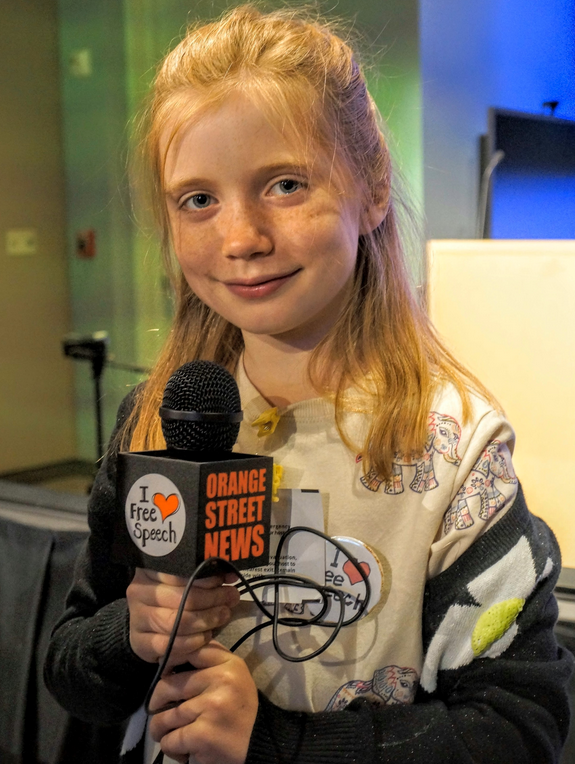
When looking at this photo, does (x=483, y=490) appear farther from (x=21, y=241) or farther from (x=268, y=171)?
(x=21, y=241)

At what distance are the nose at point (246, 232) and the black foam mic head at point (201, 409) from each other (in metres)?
0.11

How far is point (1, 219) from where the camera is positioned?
4.12 metres

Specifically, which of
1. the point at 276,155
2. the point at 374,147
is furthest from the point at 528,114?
the point at 276,155

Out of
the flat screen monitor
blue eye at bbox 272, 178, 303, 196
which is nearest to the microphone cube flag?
blue eye at bbox 272, 178, 303, 196

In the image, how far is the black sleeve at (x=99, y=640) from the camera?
0.77 meters

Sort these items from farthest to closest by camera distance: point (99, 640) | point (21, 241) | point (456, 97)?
point (21, 241) < point (456, 97) < point (99, 640)

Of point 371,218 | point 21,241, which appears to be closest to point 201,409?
point 371,218

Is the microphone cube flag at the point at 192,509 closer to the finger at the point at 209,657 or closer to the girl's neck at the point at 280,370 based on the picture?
the finger at the point at 209,657

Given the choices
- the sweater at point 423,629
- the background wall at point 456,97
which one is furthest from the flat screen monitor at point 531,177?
the sweater at point 423,629

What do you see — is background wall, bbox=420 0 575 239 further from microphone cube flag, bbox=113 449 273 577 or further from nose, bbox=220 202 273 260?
microphone cube flag, bbox=113 449 273 577

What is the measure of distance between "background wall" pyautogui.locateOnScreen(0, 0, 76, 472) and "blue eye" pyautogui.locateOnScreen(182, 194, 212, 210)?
3.70m

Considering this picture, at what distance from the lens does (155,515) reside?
1.92ft

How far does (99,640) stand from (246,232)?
1.38 ft

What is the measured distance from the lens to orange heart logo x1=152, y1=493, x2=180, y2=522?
0.57m
